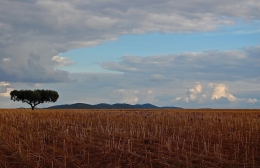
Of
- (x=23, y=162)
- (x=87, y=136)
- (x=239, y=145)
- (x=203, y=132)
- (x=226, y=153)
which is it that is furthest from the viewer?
(x=203, y=132)

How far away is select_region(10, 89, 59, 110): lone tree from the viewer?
9556 centimetres

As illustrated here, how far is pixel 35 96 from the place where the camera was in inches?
3745

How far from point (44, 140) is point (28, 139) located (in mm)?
885

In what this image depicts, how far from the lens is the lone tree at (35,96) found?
314ft

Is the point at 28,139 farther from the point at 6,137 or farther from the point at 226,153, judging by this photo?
the point at 226,153

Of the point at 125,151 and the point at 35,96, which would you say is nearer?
the point at 125,151

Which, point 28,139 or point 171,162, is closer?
point 171,162

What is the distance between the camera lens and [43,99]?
98.6 m

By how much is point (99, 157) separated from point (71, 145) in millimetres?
1937

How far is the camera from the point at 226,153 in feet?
54.4

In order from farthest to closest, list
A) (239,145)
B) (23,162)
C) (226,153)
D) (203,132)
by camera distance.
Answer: (203,132)
(239,145)
(226,153)
(23,162)

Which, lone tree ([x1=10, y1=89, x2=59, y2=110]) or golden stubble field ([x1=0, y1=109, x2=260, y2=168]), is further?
lone tree ([x1=10, y1=89, x2=59, y2=110])

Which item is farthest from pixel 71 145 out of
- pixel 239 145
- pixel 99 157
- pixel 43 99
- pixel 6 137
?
pixel 43 99

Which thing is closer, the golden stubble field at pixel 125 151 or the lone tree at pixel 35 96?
the golden stubble field at pixel 125 151
